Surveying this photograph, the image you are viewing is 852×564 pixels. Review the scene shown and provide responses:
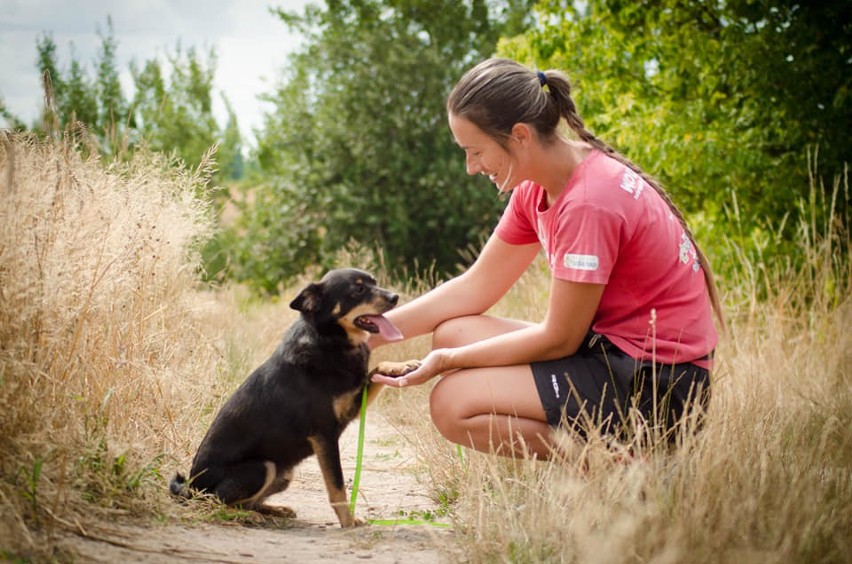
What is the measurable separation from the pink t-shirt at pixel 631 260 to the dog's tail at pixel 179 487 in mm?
1841

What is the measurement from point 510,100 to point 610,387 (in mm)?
1268

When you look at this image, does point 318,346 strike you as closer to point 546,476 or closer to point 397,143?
point 546,476

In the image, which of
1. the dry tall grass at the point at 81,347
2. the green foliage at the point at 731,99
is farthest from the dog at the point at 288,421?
the green foliage at the point at 731,99

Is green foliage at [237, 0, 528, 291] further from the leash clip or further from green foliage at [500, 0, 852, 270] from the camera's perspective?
the leash clip

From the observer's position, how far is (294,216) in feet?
55.7

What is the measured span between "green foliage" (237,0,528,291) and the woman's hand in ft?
39.0

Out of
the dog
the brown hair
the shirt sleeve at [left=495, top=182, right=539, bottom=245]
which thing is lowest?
the dog

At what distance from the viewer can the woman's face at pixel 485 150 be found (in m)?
3.43

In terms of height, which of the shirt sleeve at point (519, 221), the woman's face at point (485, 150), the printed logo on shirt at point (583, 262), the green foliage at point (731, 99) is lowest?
the printed logo on shirt at point (583, 262)

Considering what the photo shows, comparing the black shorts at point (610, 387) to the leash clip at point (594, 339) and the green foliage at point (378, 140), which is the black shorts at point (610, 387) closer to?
the leash clip at point (594, 339)

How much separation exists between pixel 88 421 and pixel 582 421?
82.8 inches

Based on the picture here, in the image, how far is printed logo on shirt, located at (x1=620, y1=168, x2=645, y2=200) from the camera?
332cm

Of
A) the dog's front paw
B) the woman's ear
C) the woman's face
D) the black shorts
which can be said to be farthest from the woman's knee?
the woman's ear

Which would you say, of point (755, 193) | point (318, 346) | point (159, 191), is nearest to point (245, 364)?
point (159, 191)
